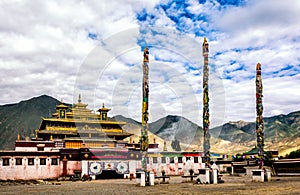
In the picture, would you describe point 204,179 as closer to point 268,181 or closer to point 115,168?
point 268,181

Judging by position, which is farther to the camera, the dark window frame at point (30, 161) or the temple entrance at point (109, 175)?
the temple entrance at point (109, 175)

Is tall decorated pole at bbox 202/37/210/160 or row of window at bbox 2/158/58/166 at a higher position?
tall decorated pole at bbox 202/37/210/160

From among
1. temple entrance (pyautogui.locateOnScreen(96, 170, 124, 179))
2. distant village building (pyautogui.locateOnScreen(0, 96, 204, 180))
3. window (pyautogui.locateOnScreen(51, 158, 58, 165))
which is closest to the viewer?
distant village building (pyautogui.locateOnScreen(0, 96, 204, 180))

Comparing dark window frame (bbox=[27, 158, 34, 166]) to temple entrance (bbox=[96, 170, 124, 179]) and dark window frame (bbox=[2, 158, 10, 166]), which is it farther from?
temple entrance (bbox=[96, 170, 124, 179])

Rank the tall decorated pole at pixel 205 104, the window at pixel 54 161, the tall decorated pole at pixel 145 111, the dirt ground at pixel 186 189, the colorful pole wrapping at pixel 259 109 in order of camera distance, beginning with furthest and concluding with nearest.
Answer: the window at pixel 54 161 < the colorful pole wrapping at pixel 259 109 < the tall decorated pole at pixel 205 104 < the tall decorated pole at pixel 145 111 < the dirt ground at pixel 186 189

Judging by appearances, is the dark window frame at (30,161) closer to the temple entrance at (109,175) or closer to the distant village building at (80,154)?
the distant village building at (80,154)

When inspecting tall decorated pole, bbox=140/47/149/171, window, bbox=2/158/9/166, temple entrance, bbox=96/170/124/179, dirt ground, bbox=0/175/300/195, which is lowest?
temple entrance, bbox=96/170/124/179

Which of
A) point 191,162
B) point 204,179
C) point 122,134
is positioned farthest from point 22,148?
point 204,179

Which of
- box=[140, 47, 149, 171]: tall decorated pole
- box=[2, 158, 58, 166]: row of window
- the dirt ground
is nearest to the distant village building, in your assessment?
box=[2, 158, 58, 166]: row of window

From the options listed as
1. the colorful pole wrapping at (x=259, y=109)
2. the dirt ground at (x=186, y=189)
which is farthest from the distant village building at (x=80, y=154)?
the colorful pole wrapping at (x=259, y=109)

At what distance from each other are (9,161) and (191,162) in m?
28.2

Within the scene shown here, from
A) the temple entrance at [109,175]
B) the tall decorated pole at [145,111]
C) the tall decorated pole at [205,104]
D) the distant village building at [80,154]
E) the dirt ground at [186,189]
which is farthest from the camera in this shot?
the temple entrance at [109,175]

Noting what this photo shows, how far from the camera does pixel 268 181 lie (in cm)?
3138

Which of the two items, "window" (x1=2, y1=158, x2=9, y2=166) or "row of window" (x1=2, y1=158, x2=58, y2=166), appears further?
"row of window" (x1=2, y1=158, x2=58, y2=166)
